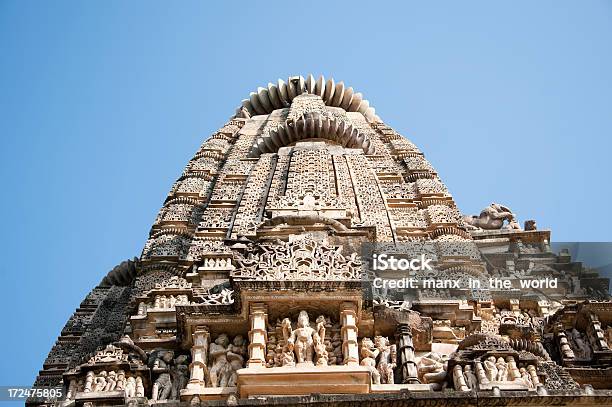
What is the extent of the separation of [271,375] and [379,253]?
278 inches

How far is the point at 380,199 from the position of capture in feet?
84.9

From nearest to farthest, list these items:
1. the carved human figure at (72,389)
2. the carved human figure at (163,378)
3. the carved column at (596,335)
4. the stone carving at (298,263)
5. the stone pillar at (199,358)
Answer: the carved human figure at (72,389)
the stone pillar at (199,358)
the carved human figure at (163,378)
the stone carving at (298,263)
the carved column at (596,335)

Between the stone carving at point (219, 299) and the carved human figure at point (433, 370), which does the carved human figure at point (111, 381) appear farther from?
the carved human figure at point (433, 370)

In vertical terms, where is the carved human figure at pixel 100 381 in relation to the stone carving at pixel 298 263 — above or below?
below

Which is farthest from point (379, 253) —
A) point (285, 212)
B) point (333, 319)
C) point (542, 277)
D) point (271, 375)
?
point (271, 375)

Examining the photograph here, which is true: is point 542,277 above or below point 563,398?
above

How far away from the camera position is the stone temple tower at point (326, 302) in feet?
48.1

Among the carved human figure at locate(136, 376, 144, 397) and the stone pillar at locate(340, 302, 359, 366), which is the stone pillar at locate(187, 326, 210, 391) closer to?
the carved human figure at locate(136, 376, 144, 397)

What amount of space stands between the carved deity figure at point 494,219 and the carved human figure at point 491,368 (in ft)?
39.7

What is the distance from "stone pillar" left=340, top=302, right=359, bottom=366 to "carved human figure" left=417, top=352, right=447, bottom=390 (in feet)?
3.45

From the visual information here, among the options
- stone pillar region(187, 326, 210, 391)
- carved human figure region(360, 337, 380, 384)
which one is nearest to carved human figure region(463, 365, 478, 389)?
carved human figure region(360, 337, 380, 384)

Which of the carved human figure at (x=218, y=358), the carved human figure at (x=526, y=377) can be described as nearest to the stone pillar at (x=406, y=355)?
the carved human figure at (x=526, y=377)

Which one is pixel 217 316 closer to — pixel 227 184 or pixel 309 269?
pixel 309 269

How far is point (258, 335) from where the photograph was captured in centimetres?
1530
